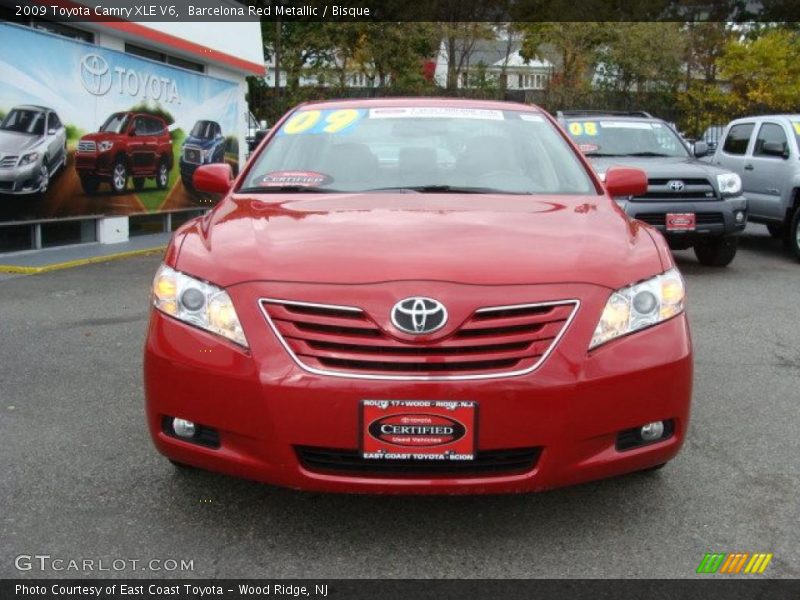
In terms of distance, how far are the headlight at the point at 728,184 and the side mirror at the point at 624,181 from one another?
5.26 meters

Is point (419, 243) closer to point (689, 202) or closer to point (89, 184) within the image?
point (689, 202)

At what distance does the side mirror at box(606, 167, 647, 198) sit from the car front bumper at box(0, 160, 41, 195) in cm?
A: 745

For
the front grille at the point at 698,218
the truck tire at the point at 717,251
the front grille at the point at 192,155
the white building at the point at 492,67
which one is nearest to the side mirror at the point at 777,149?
the truck tire at the point at 717,251

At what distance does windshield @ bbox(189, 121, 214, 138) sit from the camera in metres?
14.4

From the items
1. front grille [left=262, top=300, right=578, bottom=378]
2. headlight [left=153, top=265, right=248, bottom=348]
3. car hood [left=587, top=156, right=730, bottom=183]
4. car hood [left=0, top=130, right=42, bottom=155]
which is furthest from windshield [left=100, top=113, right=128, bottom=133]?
front grille [left=262, top=300, right=578, bottom=378]

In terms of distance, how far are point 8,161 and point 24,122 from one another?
591mm

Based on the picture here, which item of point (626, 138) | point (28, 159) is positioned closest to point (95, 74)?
point (28, 159)

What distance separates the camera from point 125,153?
12.3 m

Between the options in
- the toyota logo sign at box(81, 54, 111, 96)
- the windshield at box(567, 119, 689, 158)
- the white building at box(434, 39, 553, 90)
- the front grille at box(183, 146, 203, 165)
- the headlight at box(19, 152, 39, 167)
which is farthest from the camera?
the white building at box(434, 39, 553, 90)

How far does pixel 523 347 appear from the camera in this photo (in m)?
2.79

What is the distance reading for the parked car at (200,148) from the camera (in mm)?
14164

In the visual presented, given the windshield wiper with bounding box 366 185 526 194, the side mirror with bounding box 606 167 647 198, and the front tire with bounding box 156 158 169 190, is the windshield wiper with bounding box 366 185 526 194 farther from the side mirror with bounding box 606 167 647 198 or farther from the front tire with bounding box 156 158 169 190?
the front tire with bounding box 156 158 169 190

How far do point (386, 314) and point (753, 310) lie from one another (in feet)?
18.4

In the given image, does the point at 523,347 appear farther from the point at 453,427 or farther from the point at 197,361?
the point at 197,361
